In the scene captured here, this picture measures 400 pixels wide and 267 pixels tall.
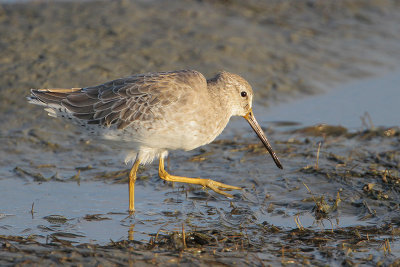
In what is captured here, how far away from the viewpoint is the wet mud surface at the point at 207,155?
A: 7.50m

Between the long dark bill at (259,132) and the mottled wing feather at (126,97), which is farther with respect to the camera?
the long dark bill at (259,132)

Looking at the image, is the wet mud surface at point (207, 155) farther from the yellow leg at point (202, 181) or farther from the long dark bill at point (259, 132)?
the long dark bill at point (259, 132)

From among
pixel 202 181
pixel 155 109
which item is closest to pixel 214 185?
pixel 202 181

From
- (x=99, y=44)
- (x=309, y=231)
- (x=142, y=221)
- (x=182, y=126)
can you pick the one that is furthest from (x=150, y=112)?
(x=99, y=44)

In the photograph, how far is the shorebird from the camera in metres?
8.44

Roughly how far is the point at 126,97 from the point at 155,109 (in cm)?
49

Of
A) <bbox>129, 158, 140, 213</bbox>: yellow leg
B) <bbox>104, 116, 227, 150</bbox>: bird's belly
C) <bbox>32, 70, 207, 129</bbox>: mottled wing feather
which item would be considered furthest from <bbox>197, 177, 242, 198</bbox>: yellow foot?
<bbox>32, 70, 207, 129</bbox>: mottled wing feather

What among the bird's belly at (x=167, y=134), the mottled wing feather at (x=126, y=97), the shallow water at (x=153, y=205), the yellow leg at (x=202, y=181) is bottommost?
the shallow water at (x=153, y=205)

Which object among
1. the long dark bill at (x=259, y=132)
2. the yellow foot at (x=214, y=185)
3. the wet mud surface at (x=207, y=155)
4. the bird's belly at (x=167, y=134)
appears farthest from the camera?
the long dark bill at (x=259, y=132)

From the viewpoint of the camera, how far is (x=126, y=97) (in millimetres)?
8664

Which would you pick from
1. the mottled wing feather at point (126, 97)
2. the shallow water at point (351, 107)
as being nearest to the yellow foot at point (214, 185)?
the mottled wing feather at point (126, 97)

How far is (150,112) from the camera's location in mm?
8438

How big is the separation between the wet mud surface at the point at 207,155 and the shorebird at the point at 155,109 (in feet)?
1.77

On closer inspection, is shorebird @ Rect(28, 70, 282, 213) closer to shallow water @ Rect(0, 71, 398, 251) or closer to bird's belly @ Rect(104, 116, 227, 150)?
bird's belly @ Rect(104, 116, 227, 150)
